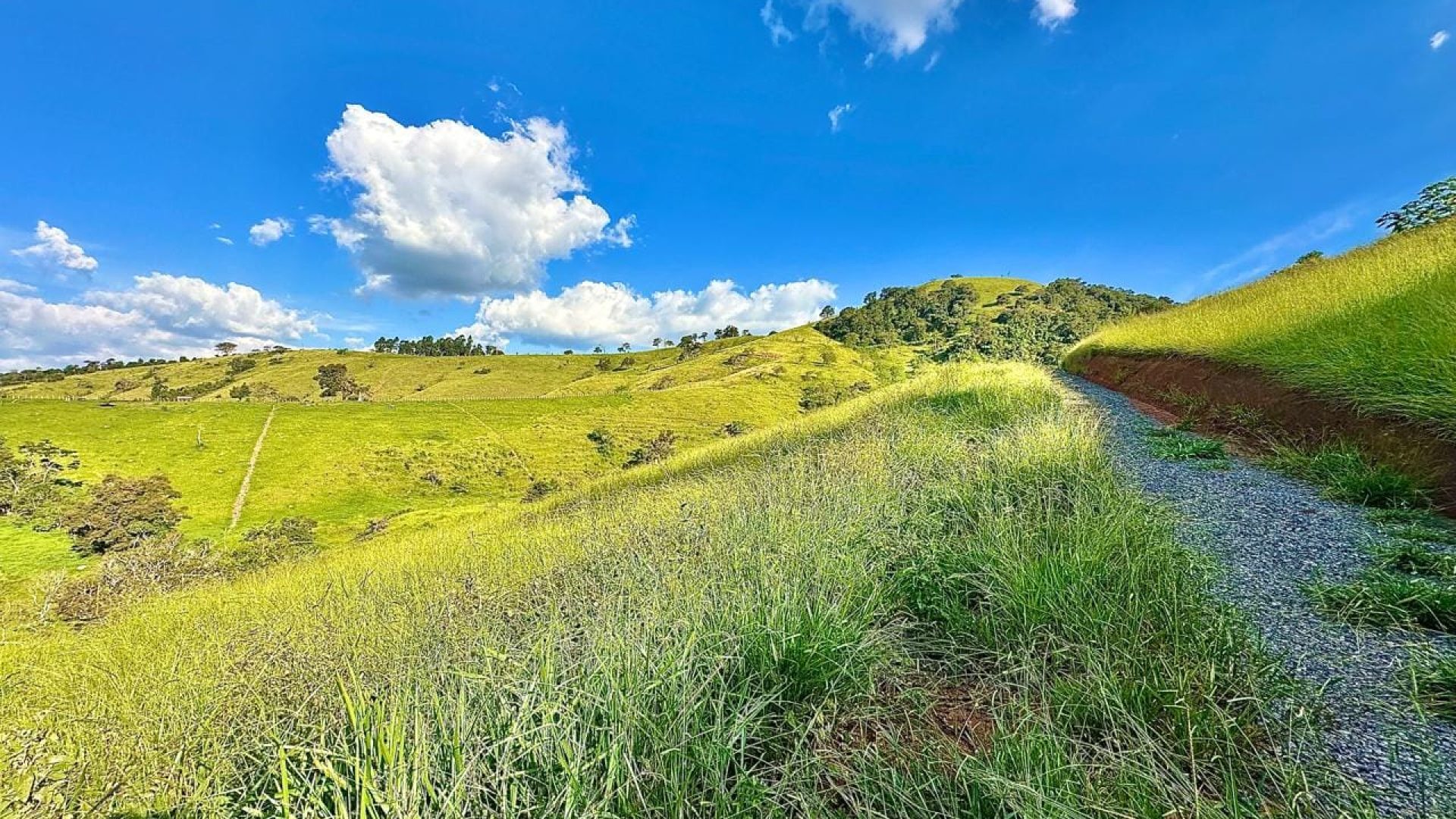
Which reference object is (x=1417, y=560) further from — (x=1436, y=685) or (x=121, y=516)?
(x=121, y=516)

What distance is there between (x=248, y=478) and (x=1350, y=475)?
76909 mm

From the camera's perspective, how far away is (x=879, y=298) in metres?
137

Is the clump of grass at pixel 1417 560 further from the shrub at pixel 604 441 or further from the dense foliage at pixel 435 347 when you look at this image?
the dense foliage at pixel 435 347

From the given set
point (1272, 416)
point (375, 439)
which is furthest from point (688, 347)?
point (1272, 416)

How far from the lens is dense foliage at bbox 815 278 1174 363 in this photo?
238 feet

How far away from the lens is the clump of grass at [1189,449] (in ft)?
22.3

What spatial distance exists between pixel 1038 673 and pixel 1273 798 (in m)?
0.95

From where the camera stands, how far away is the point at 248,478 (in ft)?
189

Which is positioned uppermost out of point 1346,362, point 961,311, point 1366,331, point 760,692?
point 961,311

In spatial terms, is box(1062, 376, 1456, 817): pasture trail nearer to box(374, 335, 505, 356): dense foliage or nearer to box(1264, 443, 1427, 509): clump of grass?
box(1264, 443, 1427, 509): clump of grass

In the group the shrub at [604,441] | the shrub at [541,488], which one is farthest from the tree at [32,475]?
the shrub at [604,441]

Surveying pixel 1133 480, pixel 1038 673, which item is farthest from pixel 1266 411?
pixel 1038 673

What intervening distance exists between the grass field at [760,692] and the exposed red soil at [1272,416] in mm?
2282

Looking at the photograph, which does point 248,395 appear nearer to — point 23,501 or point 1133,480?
point 23,501
